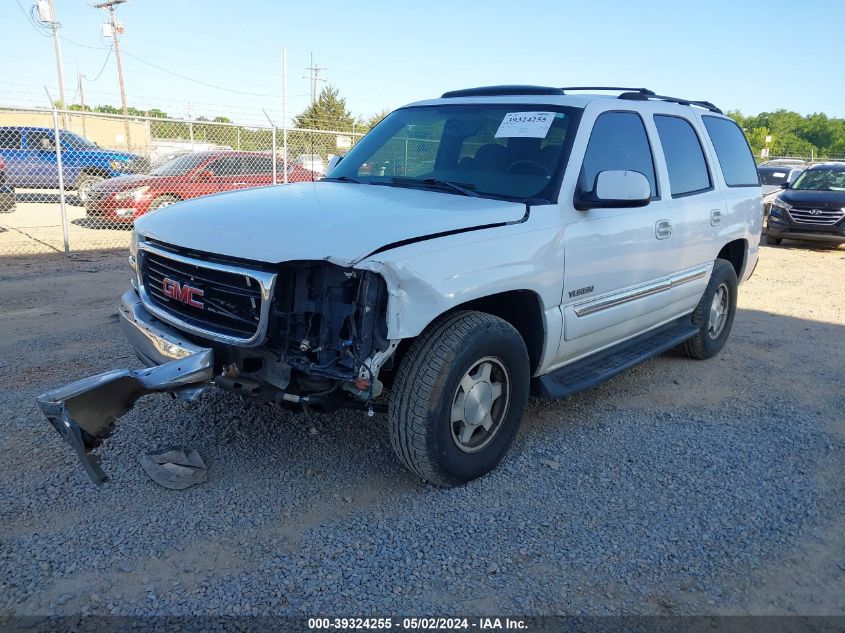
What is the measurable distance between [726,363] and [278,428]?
3.97 metres

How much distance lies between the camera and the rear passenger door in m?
3.75

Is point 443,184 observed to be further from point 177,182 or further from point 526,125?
point 177,182

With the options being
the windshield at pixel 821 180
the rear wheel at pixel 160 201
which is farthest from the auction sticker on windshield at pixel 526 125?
the windshield at pixel 821 180

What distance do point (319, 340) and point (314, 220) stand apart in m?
0.57

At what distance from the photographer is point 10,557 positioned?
8.88ft

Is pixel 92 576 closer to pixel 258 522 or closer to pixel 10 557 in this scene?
pixel 10 557

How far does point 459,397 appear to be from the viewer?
128 inches

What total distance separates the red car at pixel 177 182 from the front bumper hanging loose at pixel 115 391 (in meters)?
9.36

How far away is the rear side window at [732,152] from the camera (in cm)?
542

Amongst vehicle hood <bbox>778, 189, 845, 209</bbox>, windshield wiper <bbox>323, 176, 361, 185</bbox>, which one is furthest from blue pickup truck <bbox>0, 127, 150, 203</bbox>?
vehicle hood <bbox>778, 189, 845, 209</bbox>

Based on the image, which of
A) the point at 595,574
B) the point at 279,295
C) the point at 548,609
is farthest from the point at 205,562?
the point at 595,574

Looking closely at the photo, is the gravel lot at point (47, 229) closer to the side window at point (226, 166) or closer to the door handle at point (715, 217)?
the side window at point (226, 166)

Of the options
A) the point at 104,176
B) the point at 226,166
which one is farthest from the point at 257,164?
the point at 104,176

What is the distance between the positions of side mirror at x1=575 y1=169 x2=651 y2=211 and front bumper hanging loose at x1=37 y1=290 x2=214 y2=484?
2151 mm
